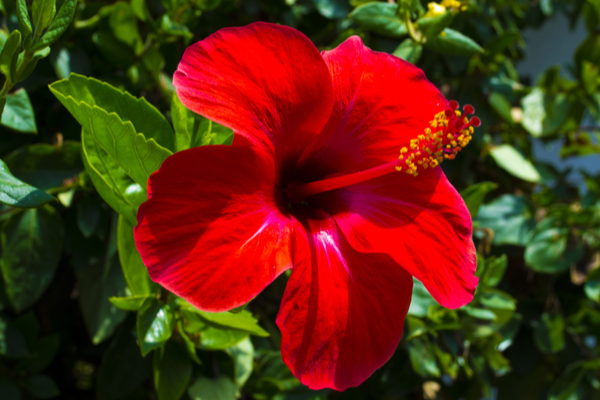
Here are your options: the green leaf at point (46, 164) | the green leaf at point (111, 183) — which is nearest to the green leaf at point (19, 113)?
the green leaf at point (46, 164)

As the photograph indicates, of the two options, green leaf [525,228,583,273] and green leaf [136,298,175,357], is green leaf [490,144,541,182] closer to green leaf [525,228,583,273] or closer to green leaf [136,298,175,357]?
green leaf [525,228,583,273]

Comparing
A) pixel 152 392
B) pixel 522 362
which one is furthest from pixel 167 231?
pixel 522 362

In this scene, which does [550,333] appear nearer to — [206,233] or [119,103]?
[206,233]

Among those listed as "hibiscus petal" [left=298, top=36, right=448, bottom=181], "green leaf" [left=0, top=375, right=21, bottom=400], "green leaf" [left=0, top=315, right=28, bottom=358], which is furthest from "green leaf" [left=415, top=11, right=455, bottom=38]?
"green leaf" [left=0, top=375, right=21, bottom=400]

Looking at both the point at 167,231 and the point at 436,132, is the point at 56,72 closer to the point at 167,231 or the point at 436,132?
the point at 167,231

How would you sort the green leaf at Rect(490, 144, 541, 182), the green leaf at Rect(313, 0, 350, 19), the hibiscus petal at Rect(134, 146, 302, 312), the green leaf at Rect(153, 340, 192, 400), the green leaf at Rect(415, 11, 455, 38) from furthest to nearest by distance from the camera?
the green leaf at Rect(490, 144, 541, 182)
the green leaf at Rect(313, 0, 350, 19)
the green leaf at Rect(415, 11, 455, 38)
the green leaf at Rect(153, 340, 192, 400)
the hibiscus petal at Rect(134, 146, 302, 312)
